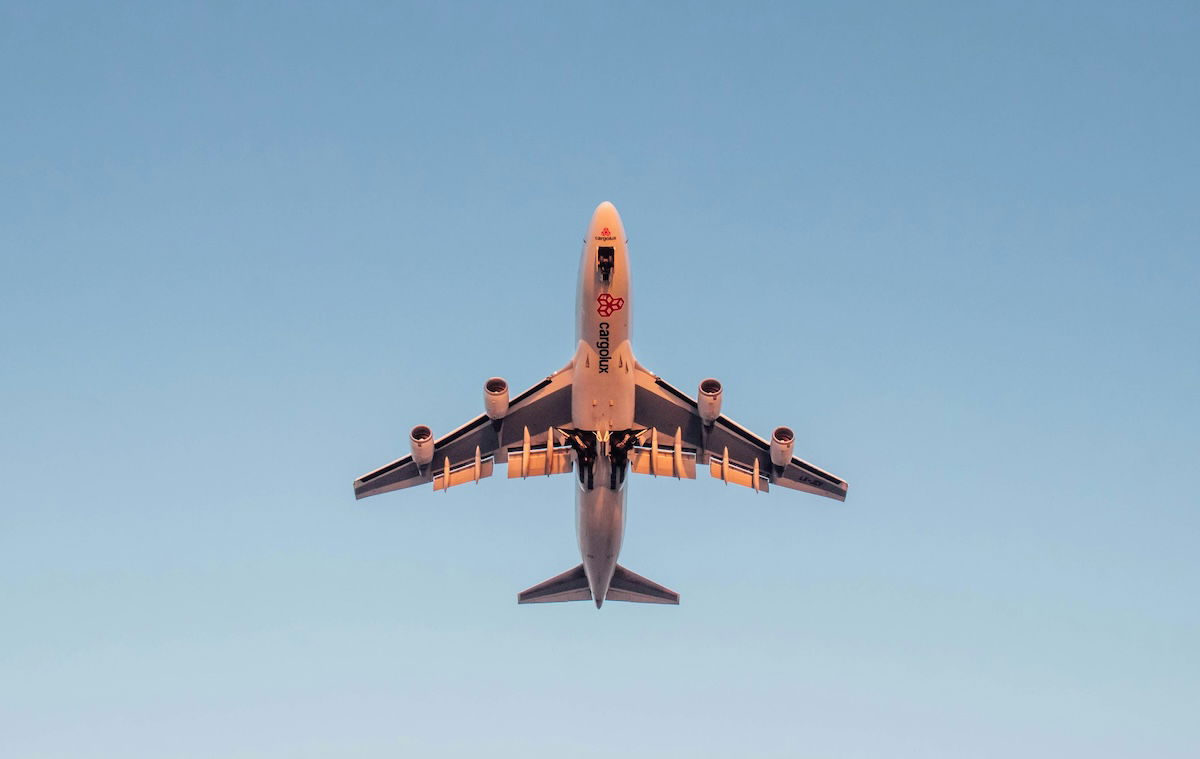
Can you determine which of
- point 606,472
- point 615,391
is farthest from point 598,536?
point 615,391

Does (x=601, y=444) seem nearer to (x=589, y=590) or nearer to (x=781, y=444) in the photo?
(x=781, y=444)

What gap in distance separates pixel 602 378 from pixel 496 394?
4.78m

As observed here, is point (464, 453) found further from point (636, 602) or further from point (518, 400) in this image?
point (636, 602)

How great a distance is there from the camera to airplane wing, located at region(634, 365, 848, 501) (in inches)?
2024

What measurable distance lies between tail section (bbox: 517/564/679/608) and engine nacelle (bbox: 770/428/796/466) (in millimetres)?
9051

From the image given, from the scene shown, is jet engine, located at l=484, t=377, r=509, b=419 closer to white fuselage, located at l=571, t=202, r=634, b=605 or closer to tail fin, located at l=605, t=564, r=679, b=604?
white fuselage, located at l=571, t=202, r=634, b=605

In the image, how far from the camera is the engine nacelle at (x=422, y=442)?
49.8m

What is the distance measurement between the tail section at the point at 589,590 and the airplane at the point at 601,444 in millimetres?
1474

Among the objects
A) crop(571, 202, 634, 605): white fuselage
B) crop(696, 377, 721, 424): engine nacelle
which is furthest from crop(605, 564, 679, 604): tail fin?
crop(696, 377, 721, 424): engine nacelle

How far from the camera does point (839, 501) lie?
176 ft

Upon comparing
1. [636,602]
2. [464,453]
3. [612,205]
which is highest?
[612,205]

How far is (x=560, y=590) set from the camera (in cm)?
5703

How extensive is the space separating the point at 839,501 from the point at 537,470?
11351mm

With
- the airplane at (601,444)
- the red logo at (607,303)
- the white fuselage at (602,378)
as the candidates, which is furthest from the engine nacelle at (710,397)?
the red logo at (607,303)
